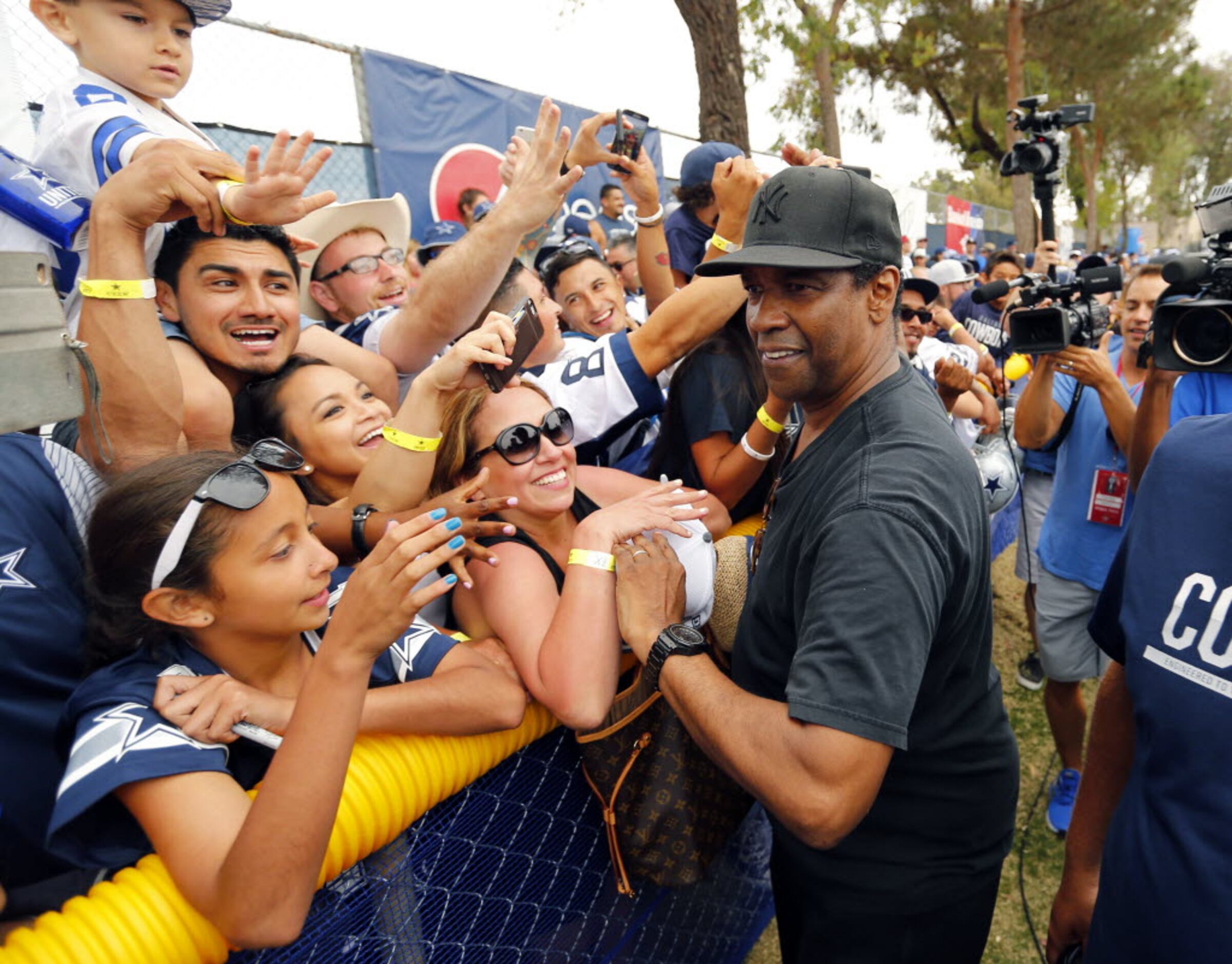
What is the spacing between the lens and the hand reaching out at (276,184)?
1666 millimetres

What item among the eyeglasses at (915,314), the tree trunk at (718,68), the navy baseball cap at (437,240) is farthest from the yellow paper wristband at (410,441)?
the tree trunk at (718,68)

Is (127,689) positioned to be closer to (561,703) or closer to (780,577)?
(561,703)

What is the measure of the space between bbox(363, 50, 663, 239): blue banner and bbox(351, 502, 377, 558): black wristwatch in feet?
16.1

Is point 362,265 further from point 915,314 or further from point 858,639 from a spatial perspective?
point 915,314

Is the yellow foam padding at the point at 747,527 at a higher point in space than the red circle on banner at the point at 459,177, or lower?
lower

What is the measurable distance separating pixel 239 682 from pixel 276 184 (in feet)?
3.46

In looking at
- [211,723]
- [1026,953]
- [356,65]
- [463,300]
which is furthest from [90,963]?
[356,65]

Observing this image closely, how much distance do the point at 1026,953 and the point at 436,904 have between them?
2532mm

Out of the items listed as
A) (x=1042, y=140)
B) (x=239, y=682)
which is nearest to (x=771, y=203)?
(x=239, y=682)

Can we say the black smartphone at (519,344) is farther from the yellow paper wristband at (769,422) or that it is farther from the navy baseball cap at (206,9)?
the navy baseball cap at (206,9)

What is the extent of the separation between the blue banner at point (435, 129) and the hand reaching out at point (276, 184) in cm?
473

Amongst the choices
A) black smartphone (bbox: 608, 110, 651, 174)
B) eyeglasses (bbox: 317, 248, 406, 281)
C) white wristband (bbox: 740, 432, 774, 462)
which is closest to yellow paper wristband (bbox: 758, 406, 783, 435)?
white wristband (bbox: 740, 432, 774, 462)

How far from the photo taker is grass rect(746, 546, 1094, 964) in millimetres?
2895

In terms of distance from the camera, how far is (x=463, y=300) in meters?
2.42
